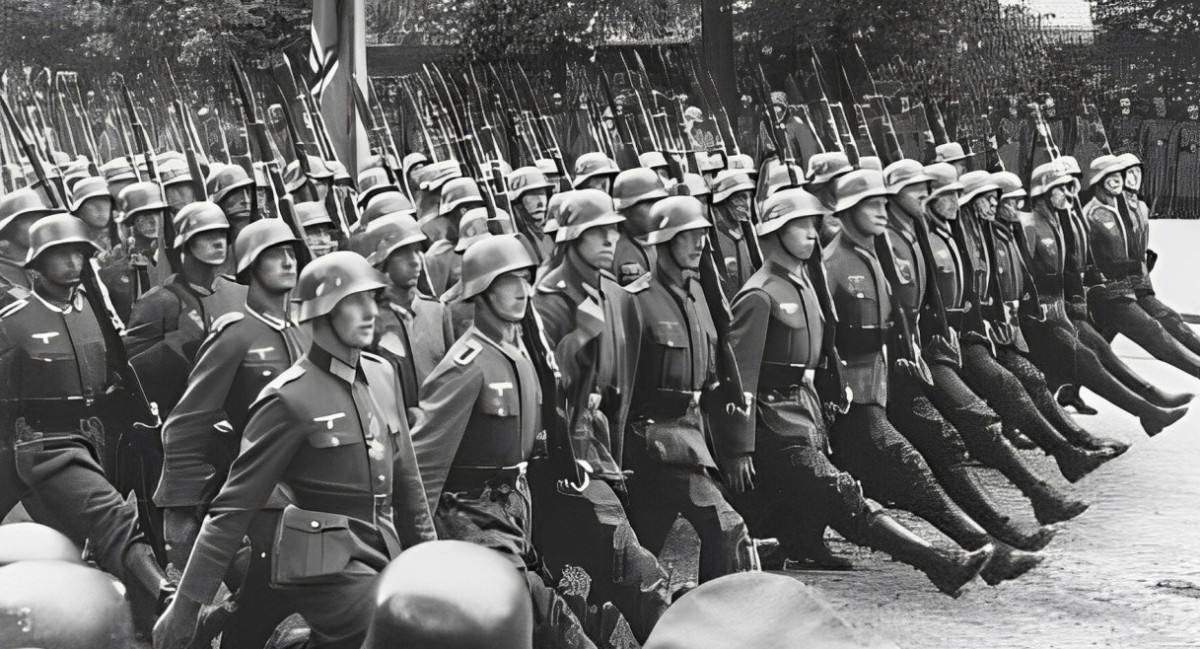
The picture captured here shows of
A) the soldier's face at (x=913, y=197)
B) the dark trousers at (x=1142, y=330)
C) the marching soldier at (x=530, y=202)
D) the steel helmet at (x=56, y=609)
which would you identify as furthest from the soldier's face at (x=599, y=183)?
the steel helmet at (x=56, y=609)

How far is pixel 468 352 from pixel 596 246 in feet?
2.90

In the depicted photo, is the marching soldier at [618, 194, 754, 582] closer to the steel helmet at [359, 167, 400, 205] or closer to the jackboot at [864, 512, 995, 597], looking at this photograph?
the jackboot at [864, 512, 995, 597]

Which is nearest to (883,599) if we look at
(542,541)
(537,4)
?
(542,541)

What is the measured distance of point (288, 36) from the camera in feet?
19.5

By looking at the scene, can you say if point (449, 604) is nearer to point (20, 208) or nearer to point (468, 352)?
point (468, 352)

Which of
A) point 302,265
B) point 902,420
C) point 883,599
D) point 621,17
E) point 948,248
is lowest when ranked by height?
point 883,599

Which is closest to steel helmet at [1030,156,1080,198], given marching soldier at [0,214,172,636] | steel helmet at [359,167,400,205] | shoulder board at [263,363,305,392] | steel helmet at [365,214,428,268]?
steel helmet at [359,167,400,205]

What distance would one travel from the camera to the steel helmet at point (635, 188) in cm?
673

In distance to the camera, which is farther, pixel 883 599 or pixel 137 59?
pixel 883 599

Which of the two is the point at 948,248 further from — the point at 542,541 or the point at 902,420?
the point at 542,541

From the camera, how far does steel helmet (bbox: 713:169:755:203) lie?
7039mm

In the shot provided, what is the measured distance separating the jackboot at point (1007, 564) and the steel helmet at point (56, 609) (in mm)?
5099

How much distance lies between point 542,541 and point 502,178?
139 cm

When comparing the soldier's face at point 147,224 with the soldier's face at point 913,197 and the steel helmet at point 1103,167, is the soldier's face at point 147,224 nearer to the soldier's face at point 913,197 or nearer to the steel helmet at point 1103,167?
the soldier's face at point 913,197
